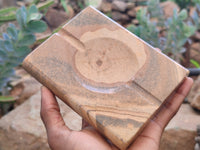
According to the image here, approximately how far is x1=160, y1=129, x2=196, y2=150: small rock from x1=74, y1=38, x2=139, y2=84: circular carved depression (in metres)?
0.59

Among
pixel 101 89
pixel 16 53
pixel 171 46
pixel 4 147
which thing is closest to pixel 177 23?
pixel 171 46

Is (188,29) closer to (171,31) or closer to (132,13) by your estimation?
(171,31)

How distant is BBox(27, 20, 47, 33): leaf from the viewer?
147 cm

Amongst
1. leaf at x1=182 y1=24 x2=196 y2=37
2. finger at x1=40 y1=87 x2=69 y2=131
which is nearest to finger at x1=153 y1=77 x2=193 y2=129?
finger at x1=40 y1=87 x2=69 y2=131

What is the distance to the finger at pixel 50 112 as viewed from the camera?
1059mm

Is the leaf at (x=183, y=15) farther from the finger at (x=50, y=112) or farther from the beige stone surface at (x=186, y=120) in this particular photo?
the finger at (x=50, y=112)

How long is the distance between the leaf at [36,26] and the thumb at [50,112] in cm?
50

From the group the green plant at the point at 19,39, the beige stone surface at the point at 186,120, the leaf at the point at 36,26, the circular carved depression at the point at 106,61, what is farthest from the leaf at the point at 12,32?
the beige stone surface at the point at 186,120

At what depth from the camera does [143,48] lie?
119cm

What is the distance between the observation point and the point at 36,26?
4.89 feet

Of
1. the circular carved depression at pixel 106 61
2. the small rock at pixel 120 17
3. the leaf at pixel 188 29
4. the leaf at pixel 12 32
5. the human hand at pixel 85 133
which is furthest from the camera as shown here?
the small rock at pixel 120 17

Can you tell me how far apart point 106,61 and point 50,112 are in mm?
350

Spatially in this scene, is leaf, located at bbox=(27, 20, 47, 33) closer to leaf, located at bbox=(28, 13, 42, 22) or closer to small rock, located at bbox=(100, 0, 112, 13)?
leaf, located at bbox=(28, 13, 42, 22)

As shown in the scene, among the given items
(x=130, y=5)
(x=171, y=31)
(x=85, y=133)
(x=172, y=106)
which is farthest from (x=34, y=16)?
(x=130, y=5)
